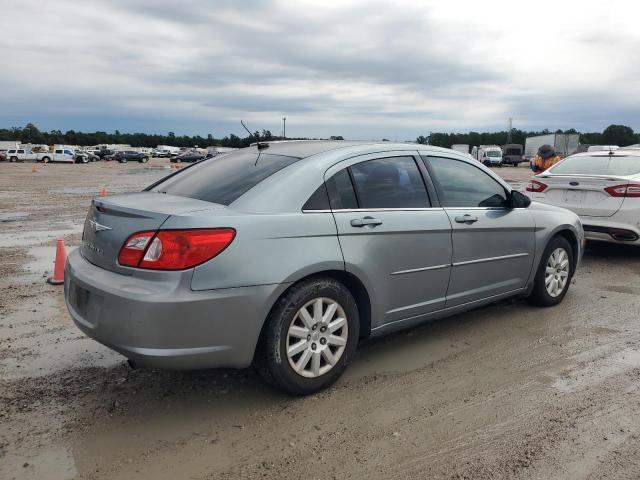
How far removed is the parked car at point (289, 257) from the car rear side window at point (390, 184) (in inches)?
0.4

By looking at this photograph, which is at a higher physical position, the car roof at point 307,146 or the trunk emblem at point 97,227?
the car roof at point 307,146

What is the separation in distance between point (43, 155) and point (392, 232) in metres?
62.8

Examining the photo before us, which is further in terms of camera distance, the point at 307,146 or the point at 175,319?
the point at 307,146

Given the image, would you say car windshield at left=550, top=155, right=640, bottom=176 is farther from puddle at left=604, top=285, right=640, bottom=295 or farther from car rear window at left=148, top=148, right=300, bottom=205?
car rear window at left=148, top=148, right=300, bottom=205

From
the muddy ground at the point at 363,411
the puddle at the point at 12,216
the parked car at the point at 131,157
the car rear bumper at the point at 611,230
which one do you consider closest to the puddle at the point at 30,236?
the puddle at the point at 12,216

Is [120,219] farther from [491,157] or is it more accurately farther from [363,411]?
[491,157]

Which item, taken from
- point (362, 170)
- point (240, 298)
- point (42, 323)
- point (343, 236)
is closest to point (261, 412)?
point (240, 298)

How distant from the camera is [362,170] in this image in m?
3.89

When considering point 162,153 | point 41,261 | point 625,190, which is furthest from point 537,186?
point 162,153

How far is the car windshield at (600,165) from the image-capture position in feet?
25.3

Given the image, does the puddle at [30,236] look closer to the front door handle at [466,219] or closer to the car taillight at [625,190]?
the front door handle at [466,219]

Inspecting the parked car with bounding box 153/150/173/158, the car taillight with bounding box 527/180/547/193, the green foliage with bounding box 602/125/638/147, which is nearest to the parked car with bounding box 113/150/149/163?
the parked car with bounding box 153/150/173/158

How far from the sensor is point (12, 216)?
12516mm

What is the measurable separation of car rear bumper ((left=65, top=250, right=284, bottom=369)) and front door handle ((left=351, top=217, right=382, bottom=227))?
0.74 m
